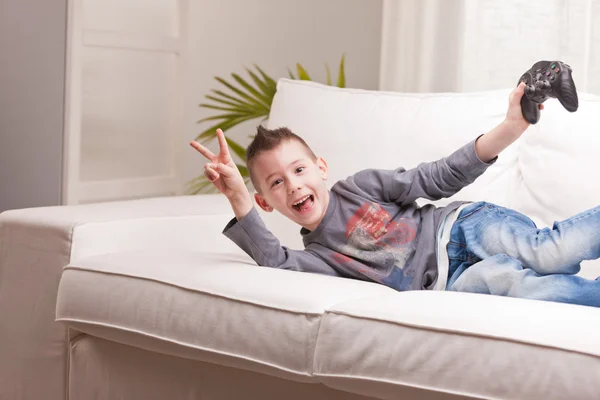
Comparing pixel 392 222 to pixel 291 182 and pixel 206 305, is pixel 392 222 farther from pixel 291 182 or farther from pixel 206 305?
pixel 206 305

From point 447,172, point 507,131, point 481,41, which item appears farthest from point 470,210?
point 481,41

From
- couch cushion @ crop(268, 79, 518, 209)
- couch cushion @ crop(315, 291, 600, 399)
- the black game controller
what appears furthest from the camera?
couch cushion @ crop(268, 79, 518, 209)

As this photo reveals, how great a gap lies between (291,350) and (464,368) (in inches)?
13.0

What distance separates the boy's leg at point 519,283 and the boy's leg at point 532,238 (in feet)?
0.16

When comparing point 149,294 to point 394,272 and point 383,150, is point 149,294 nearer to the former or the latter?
point 394,272

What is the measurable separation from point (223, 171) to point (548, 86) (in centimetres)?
67

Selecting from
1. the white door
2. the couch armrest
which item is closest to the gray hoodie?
the couch armrest

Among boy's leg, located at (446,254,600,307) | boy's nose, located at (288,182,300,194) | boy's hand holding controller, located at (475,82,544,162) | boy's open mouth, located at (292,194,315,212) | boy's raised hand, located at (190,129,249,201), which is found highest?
boy's hand holding controller, located at (475,82,544,162)

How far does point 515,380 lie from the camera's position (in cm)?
131

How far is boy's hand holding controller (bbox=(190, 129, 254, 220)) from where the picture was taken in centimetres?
178

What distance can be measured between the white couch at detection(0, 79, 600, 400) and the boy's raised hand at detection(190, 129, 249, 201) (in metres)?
0.16

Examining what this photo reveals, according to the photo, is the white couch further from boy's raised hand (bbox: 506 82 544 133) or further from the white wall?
the white wall

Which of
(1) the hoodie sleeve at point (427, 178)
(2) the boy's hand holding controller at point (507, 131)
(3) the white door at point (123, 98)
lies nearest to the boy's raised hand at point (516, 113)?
(2) the boy's hand holding controller at point (507, 131)

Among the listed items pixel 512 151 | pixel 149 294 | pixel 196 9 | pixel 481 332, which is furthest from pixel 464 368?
pixel 196 9
